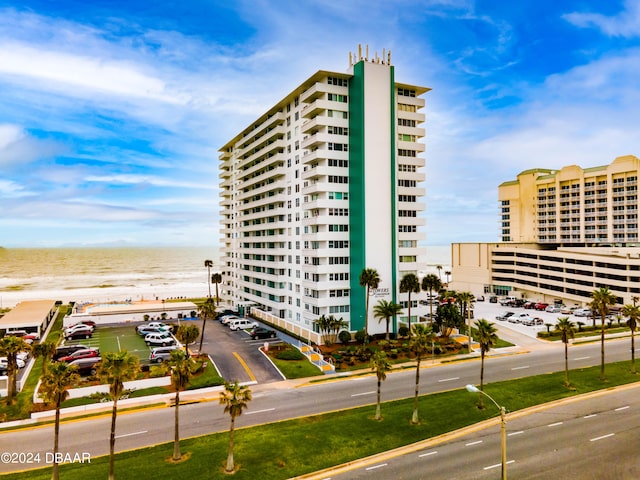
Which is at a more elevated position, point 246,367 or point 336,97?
point 336,97

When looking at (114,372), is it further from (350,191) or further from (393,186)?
(393,186)

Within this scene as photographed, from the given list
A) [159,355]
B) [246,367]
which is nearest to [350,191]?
[246,367]

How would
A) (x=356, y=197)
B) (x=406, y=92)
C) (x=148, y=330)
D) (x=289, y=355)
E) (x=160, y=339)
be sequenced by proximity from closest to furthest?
(x=289, y=355), (x=160, y=339), (x=356, y=197), (x=148, y=330), (x=406, y=92)

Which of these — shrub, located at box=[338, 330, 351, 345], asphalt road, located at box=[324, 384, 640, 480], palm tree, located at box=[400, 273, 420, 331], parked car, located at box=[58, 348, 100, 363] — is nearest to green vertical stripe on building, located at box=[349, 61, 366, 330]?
shrub, located at box=[338, 330, 351, 345]

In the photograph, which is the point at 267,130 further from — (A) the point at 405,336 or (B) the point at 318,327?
(A) the point at 405,336

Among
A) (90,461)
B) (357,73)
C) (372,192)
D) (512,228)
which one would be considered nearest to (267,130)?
(357,73)

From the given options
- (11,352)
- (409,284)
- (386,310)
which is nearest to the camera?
(11,352)

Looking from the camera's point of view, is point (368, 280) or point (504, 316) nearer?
point (368, 280)
